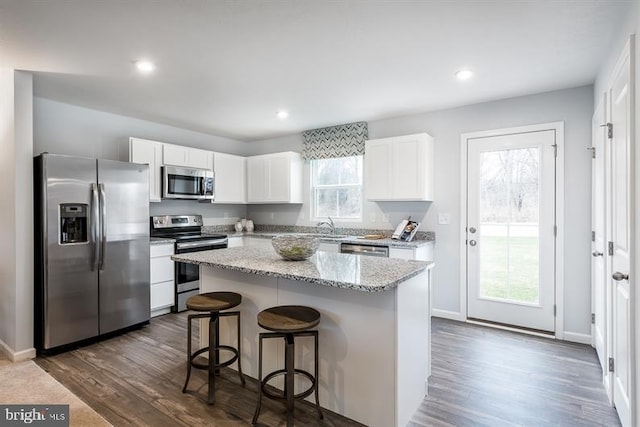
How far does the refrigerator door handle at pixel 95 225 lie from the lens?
3.13 metres

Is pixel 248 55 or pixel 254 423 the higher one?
pixel 248 55

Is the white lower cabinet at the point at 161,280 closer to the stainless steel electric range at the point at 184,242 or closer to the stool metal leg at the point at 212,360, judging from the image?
the stainless steel electric range at the point at 184,242

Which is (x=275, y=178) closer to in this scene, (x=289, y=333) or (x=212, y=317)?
(x=212, y=317)

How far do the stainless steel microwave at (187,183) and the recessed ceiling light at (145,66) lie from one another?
1.65 m

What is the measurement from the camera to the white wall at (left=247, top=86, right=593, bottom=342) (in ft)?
10.6

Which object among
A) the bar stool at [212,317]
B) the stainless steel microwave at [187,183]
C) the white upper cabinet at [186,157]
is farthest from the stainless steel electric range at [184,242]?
the bar stool at [212,317]

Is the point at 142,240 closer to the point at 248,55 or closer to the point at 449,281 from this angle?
the point at 248,55

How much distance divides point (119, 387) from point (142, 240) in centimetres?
159

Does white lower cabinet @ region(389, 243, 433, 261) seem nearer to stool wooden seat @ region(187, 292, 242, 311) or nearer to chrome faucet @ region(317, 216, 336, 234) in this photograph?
chrome faucet @ region(317, 216, 336, 234)

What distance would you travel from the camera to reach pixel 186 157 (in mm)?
4605

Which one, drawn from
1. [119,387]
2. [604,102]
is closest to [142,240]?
[119,387]

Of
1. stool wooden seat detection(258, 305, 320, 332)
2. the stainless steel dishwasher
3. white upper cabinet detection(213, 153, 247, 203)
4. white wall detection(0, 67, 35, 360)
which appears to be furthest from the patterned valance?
white wall detection(0, 67, 35, 360)

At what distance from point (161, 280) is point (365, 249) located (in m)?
2.47

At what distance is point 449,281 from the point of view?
3.93 meters
